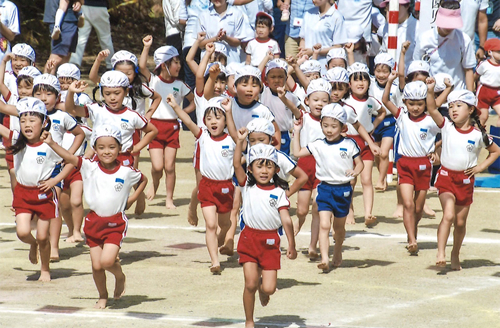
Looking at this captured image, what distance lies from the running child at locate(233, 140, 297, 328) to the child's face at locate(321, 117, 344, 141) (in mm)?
1593

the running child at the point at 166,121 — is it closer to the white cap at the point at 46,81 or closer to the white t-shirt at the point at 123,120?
the white t-shirt at the point at 123,120

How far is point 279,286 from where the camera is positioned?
8555 millimetres

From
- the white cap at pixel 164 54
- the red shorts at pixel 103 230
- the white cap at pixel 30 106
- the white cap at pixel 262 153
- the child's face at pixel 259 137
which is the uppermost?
the white cap at pixel 164 54

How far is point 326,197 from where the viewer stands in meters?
9.22

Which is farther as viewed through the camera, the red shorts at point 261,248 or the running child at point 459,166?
the running child at point 459,166

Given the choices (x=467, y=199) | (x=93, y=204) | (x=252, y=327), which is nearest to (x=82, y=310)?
(x=93, y=204)

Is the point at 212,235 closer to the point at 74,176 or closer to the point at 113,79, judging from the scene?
the point at 74,176

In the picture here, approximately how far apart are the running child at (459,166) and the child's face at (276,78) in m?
2.08

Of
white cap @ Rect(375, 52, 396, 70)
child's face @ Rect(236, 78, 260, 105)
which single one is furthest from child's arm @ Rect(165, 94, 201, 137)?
white cap @ Rect(375, 52, 396, 70)

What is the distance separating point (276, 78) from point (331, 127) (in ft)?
5.33

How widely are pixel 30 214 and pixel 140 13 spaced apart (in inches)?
574

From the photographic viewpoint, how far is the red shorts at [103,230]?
7.95m

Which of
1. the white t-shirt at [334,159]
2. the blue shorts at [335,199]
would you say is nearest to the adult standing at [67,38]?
the white t-shirt at [334,159]

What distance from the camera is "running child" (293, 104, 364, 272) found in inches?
362
